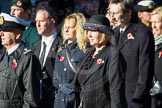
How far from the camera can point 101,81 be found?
18.8 ft

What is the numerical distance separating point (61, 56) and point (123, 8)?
986mm

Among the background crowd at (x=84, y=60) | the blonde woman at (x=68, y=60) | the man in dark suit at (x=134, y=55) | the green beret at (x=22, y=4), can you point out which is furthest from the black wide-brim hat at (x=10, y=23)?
the green beret at (x=22, y=4)

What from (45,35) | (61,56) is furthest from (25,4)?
(61,56)

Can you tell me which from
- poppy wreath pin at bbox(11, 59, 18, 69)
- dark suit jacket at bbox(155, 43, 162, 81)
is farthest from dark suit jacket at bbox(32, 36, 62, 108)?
dark suit jacket at bbox(155, 43, 162, 81)

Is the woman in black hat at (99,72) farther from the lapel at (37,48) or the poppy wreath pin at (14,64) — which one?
the lapel at (37,48)

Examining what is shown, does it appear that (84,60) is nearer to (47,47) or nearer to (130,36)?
(130,36)

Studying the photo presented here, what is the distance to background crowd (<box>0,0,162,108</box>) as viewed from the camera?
227 inches

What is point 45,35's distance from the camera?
7012mm

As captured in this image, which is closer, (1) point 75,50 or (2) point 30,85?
(2) point 30,85

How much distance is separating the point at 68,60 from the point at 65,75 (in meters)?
0.19

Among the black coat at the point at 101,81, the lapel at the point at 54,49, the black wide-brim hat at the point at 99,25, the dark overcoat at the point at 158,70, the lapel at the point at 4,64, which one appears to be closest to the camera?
the black coat at the point at 101,81

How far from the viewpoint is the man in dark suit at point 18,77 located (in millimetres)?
5770

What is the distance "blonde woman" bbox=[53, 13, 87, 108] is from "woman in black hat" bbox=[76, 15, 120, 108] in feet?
0.89

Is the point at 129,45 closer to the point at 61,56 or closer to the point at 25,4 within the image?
the point at 61,56
